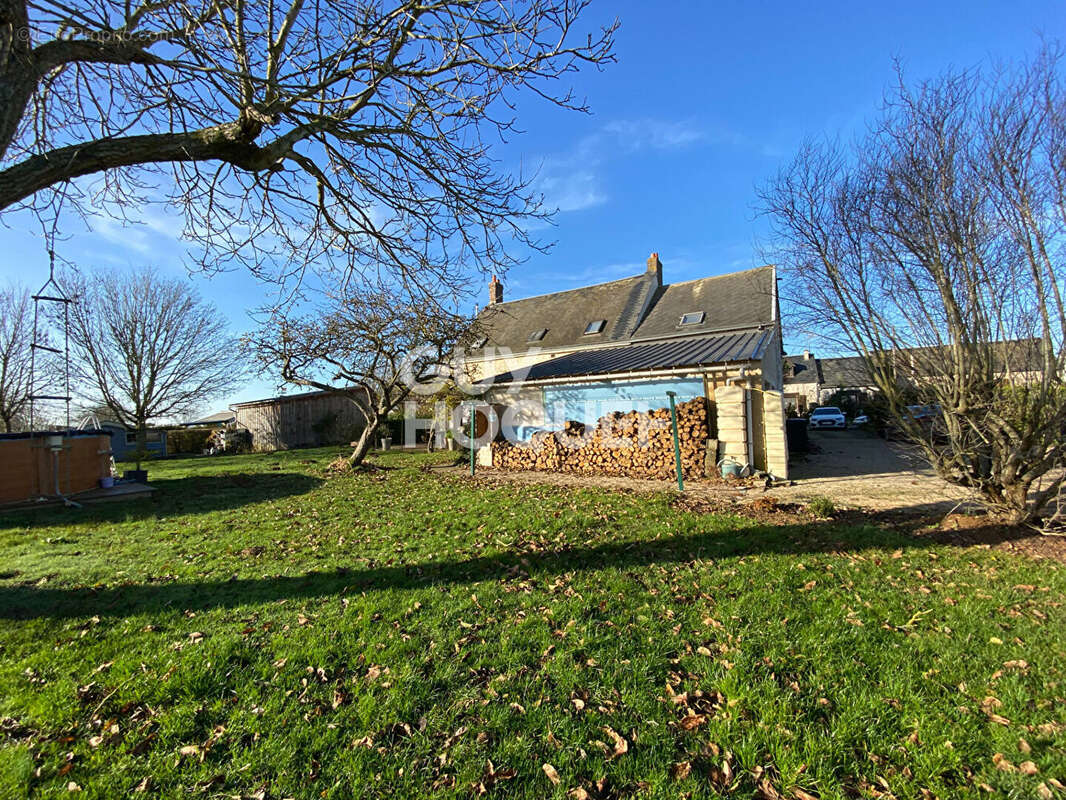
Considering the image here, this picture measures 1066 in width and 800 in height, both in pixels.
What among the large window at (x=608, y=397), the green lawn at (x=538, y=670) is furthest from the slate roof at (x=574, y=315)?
the green lawn at (x=538, y=670)

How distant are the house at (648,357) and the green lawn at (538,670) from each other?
5026mm

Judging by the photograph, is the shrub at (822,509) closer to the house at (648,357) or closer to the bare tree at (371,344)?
the house at (648,357)

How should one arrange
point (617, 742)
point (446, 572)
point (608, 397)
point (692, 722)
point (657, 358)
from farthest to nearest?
point (608, 397)
point (657, 358)
point (446, 572)
point (692, 722)
point (617, 742)

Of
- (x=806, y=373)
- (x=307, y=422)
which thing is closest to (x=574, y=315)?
Result: (x=307, y=422)

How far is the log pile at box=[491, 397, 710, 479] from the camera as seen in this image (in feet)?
35.2

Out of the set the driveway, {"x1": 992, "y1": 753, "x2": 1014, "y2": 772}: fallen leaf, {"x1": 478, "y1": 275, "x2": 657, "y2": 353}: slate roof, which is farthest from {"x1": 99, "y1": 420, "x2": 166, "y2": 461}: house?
{"x1": 992, "y1": 753, "x2": 1014, "y2": 772}: fallen leaf

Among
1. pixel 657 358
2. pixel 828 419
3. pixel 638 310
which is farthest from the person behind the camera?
pixel 828 419

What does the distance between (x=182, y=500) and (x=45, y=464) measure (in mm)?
2688

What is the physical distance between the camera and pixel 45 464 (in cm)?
900

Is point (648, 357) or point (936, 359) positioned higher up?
point (648, 357)

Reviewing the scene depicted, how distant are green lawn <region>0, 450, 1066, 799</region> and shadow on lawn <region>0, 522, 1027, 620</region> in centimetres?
4

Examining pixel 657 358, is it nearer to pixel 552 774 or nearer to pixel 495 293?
pixel 552 774

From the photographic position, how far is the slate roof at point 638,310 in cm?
1739

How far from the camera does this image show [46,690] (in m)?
2.77
